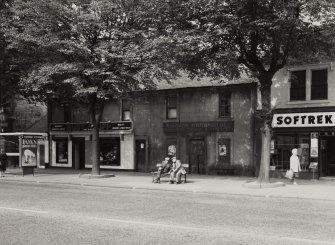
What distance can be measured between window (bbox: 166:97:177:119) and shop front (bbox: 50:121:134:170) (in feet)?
9.74

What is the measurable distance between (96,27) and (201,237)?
18308 mm

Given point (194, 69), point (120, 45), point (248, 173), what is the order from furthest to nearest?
point (248, 173)
point (120, 45)
point (194, 69)

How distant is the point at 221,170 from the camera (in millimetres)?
29422

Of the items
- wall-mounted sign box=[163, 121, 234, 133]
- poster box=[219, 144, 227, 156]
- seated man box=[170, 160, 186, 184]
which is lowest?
seated man box=[170, 160, 186, 184]

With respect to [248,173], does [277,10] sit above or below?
above

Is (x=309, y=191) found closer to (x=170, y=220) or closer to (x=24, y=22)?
(x=170, y=220)

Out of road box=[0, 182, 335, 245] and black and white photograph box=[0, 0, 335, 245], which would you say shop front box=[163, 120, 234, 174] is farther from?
road box=[0, 182, 335, 245]

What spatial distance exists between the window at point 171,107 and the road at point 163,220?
15.3 metres

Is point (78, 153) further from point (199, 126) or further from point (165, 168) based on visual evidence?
point (165, 168)

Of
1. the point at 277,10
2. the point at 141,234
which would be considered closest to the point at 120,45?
the point at 277,10

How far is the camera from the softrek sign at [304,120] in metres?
25.2

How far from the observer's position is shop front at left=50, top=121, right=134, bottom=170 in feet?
111

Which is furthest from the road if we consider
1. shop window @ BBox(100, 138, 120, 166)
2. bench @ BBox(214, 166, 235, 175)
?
shop window @ BBox(100, 138, 120, 166)

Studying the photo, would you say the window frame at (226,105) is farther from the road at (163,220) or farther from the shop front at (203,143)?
the road at (163,220)
